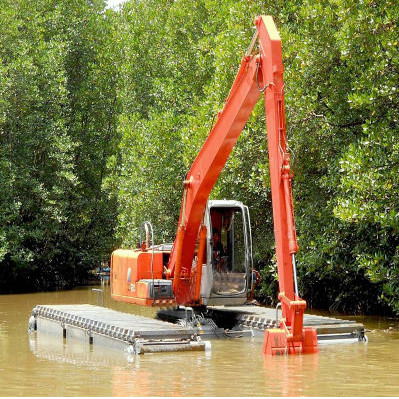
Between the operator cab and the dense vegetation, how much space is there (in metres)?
2.33

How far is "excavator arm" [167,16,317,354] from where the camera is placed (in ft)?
45.0

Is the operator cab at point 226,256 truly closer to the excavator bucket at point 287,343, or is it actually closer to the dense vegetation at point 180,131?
the dense vegetation at point 180,131

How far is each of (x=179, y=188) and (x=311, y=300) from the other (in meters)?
7.77

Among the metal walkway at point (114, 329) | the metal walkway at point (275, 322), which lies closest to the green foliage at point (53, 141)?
the metal walkway at point (114, 329)

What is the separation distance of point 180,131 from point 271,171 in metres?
17.5

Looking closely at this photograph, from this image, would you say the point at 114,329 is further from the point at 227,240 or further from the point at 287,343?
the point at 227,240

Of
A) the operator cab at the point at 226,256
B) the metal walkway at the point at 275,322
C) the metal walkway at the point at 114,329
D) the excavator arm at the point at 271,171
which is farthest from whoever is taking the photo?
the operator cab at the point at 226,256

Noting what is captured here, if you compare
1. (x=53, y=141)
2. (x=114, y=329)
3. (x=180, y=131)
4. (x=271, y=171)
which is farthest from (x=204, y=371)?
(x=53, y=141)

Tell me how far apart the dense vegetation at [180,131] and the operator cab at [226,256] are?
233 centimetres

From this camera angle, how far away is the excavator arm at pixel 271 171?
13719 millimetres

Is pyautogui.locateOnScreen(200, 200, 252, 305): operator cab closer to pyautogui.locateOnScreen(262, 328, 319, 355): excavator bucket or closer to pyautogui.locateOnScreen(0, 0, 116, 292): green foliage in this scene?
pyautogui.locateOnScreen(262, 328, 319, 355): excavator bucket

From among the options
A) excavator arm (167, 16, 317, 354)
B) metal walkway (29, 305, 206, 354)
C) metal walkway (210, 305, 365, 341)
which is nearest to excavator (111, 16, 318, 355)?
excavator arm (167, 16, 317, 354)

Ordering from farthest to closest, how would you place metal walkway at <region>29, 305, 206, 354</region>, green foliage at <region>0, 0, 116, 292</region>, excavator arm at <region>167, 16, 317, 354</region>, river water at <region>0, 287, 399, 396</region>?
green foliage at <region>0, 0, 116, 292</region>, metal walkway at <region>29, 305, 206, 354</region>, excavator arm at <region>167, 16, 317, 354</region>, river water at <region>0, 287, 399, 396</region>

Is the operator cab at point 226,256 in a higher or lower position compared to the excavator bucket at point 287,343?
higher
